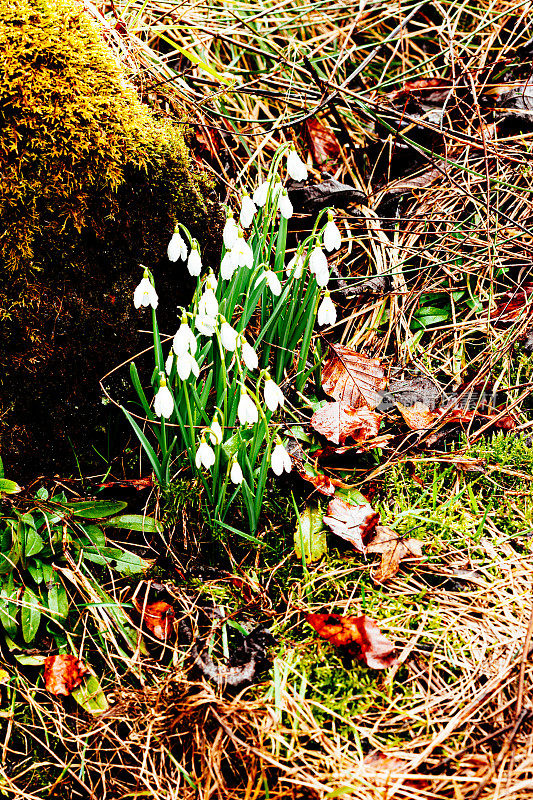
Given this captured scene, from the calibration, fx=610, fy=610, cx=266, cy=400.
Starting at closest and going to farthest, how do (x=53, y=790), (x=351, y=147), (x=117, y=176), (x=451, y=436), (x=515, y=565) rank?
(x=53, y=790)
(x=515, y=565)
(x=117, y=176)
(x=451, y=436)
(x=351, y=147)

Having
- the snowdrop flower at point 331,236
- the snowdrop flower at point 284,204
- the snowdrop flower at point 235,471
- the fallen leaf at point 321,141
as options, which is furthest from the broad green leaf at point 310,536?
the fallen leaf at point 321,141

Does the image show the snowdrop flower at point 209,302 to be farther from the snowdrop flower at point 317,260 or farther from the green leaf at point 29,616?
the green leaf at point 29,616

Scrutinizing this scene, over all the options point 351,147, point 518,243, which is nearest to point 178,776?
point 518,243

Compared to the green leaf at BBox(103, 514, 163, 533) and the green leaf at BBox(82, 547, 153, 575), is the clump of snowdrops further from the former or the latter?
the green leaf at BBox(82, 547, 153, 575)

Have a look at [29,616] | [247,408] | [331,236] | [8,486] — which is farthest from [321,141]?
[29,616]

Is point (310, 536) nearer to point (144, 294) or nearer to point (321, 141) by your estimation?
point (144, 294)

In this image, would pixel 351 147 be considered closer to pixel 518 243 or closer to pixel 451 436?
pixel 518 243
